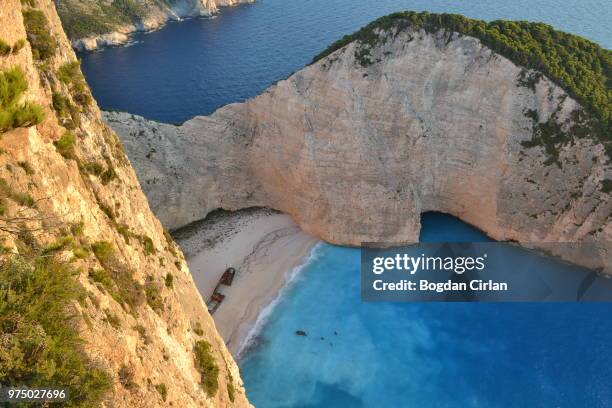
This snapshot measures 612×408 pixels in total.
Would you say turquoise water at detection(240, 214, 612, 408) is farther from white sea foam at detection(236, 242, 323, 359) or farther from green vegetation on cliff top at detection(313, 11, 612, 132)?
green vegetation on cliff top at detection(313, 11, 612, 132)

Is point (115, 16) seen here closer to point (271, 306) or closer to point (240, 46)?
point (240, 46)

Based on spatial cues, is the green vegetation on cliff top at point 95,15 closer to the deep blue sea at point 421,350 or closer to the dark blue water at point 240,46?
the dark blue water at point 240,46

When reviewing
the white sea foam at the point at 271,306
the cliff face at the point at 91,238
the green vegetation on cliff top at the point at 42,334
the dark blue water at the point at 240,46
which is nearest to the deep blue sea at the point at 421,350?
the white sea foam at the point at 271,306

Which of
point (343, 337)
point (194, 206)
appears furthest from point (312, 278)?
point (194, 206)

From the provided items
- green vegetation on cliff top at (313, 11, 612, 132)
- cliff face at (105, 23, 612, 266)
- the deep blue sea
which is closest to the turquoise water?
the deep blue sea

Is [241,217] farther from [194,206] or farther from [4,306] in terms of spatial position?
[4,306]

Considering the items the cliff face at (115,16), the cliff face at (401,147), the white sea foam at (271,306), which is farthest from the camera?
the cliff face at (115,16)
